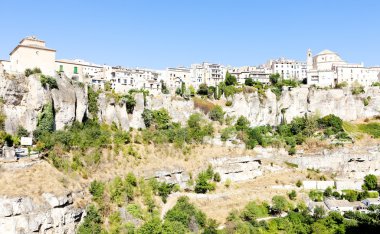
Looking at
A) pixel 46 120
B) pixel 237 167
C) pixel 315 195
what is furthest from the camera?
pixel 237 167

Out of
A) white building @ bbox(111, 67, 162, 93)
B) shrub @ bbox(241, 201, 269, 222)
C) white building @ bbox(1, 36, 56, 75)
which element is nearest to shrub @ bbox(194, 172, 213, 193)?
shrub @ bbox(241, 201, 269, 222)

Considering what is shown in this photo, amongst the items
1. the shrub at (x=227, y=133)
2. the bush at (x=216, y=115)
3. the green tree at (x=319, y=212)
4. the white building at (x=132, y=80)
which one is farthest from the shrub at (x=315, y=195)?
the white building at (x=132, y=80)

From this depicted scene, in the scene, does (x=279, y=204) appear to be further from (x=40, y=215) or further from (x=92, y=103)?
(x=92, y=103)

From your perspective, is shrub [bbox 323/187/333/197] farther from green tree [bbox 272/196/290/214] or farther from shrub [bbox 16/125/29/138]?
shrub [bbox 16/125/29/138]

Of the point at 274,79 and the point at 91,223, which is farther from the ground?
the point at 274,79

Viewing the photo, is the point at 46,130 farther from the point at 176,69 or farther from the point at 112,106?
the point at 176,69

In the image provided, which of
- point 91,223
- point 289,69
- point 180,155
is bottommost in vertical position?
point 91,223

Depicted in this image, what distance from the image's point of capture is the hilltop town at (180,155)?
34.8 m

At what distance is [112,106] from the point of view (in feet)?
166

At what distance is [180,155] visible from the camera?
47.5 meters

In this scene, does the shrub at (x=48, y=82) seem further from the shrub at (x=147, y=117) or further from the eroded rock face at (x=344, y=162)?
the eroded rock face at (x=344, y=162)

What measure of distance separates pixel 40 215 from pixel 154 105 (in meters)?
26.5

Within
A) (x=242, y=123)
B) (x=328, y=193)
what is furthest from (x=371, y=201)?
(x=242, y=123)

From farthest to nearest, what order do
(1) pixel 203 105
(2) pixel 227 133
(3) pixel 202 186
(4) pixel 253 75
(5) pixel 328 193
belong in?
(4) pixel 253 75 → (1) pixel 203 105 → (2) pixel 227 133 → (5) pixel 328 193 → (3) pixel 202 186
